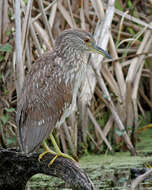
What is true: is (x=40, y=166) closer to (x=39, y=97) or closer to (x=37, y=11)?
(x=39, y=97)

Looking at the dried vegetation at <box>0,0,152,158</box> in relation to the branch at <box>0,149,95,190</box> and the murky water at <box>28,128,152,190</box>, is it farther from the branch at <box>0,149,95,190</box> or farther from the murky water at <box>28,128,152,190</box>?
the branch at <box>0,149,95,190</box>

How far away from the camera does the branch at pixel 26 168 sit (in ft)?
12.1

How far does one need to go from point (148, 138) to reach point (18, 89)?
7.94 feet

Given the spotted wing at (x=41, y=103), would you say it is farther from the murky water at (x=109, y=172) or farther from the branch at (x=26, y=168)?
the murky water at (x=109, y=172)

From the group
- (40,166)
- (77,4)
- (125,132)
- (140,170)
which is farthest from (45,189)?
(77,4)

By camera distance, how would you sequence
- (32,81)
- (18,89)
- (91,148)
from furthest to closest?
(91,148) → (18,89) → (32,81)

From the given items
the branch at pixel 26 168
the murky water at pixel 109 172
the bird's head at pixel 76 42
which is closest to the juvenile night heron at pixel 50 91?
the bird's head at pixel 76 42

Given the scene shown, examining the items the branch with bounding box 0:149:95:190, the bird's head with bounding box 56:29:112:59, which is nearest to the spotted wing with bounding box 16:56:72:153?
the branch with bounding box 0:149:95:190

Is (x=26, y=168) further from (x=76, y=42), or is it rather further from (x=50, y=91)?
(x=76, y=42)

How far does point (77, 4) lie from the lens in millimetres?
6016

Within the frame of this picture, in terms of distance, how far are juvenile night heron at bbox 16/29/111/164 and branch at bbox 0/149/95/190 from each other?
0.11m

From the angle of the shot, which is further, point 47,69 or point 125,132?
point 125,132

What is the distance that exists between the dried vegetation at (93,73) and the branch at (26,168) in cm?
78

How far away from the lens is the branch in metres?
3.69
